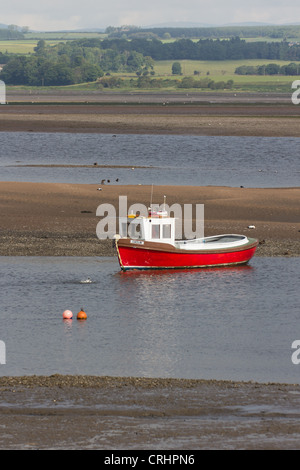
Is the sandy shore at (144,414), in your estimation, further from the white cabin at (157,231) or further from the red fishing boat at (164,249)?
the white cabin at (157,231)

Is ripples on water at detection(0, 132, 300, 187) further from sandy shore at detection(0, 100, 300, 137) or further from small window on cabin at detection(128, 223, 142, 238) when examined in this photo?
small window on cabin at detection(128, 223, 142, 238)

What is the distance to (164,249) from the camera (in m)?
36.1

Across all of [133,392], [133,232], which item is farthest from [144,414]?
[133,232]

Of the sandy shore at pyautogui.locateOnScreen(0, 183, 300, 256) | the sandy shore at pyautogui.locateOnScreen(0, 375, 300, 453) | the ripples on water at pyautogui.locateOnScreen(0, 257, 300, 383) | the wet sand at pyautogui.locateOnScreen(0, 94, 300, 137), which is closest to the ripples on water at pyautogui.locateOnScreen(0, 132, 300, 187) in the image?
the sandy shore at pyautogui.locateOnScreen(0, 183, 300, 256)

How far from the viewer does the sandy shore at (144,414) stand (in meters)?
17.9

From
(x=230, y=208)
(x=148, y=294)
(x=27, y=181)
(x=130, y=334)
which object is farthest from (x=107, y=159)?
(x=130, y=334)

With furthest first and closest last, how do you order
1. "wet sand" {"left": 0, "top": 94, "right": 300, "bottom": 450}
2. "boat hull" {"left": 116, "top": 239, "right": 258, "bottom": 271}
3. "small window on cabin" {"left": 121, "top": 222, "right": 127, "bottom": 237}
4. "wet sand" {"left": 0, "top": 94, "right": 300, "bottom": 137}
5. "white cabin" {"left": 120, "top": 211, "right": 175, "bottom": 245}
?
"wet sand" {"left": 0, "top": 94, "right": 300, "bottom": 137}, "small window on cabin" {"left": 121, "top": 222, "right": 127, "bottom": 237}, "white cabin" {"left": 120, "top": 211, "right": 175, "bottom": 245}, "boat hull" {"left": 116, "top": 239, "right": 258, "bottom": 271}, "wet sand" {"left": 0, "top": 94, "right": 300, "bottom": 450}

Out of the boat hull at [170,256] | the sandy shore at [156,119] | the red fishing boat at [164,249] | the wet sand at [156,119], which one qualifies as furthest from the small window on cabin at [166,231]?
the sandy shore at [156,119]

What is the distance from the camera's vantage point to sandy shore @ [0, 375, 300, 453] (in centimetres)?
1786

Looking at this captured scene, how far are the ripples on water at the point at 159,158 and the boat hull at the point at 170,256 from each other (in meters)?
22.3

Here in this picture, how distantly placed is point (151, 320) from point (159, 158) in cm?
4811

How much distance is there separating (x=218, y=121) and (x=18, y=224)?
236ft

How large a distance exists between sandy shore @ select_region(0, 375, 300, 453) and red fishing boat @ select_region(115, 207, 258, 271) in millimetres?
13900
